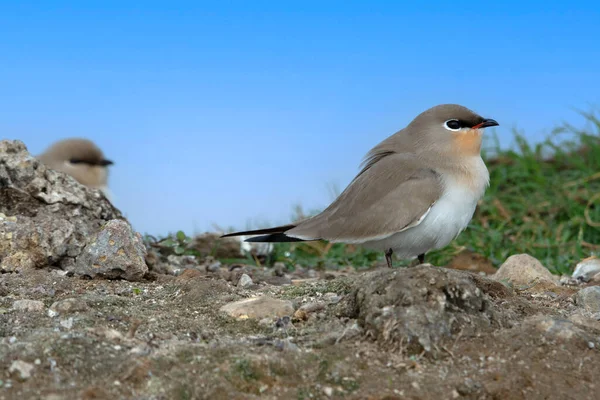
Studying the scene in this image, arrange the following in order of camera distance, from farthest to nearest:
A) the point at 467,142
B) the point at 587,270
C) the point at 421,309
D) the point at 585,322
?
1. the point at 587,270
2. the point at 467,142
3. the point at 585,322
4. the point at 421,309

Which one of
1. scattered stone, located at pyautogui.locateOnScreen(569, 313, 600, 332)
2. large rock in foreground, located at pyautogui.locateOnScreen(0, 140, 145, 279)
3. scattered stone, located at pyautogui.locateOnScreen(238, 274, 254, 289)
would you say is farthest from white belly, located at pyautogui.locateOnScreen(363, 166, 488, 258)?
large rock in foreground, located at pyautogui.locateOnScreen(0, 140, 145, 279)

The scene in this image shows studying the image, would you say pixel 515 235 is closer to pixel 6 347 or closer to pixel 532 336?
pixel 532 336

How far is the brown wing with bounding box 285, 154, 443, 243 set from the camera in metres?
4.33

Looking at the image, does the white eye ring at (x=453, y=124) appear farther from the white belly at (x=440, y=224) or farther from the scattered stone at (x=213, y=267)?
the scattered stone at (x=213, y=267)

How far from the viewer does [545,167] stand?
28.6ft

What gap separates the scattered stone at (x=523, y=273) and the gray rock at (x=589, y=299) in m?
0.52

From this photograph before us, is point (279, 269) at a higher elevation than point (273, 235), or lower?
lower

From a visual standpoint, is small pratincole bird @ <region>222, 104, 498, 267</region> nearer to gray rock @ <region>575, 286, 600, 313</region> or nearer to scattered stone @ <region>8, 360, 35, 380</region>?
gray rock @ <region>575, 286, 600, 313</region>

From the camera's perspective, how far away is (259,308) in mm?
3439

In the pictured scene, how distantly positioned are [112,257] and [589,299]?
2.56 m

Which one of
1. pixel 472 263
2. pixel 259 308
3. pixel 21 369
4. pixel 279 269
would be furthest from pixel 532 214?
pixel 21 369

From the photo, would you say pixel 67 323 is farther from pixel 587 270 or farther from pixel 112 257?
pixel 587 270

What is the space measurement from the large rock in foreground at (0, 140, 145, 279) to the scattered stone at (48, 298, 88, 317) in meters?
0.78

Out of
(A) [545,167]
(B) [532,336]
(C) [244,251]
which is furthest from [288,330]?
(A) [545,167]
